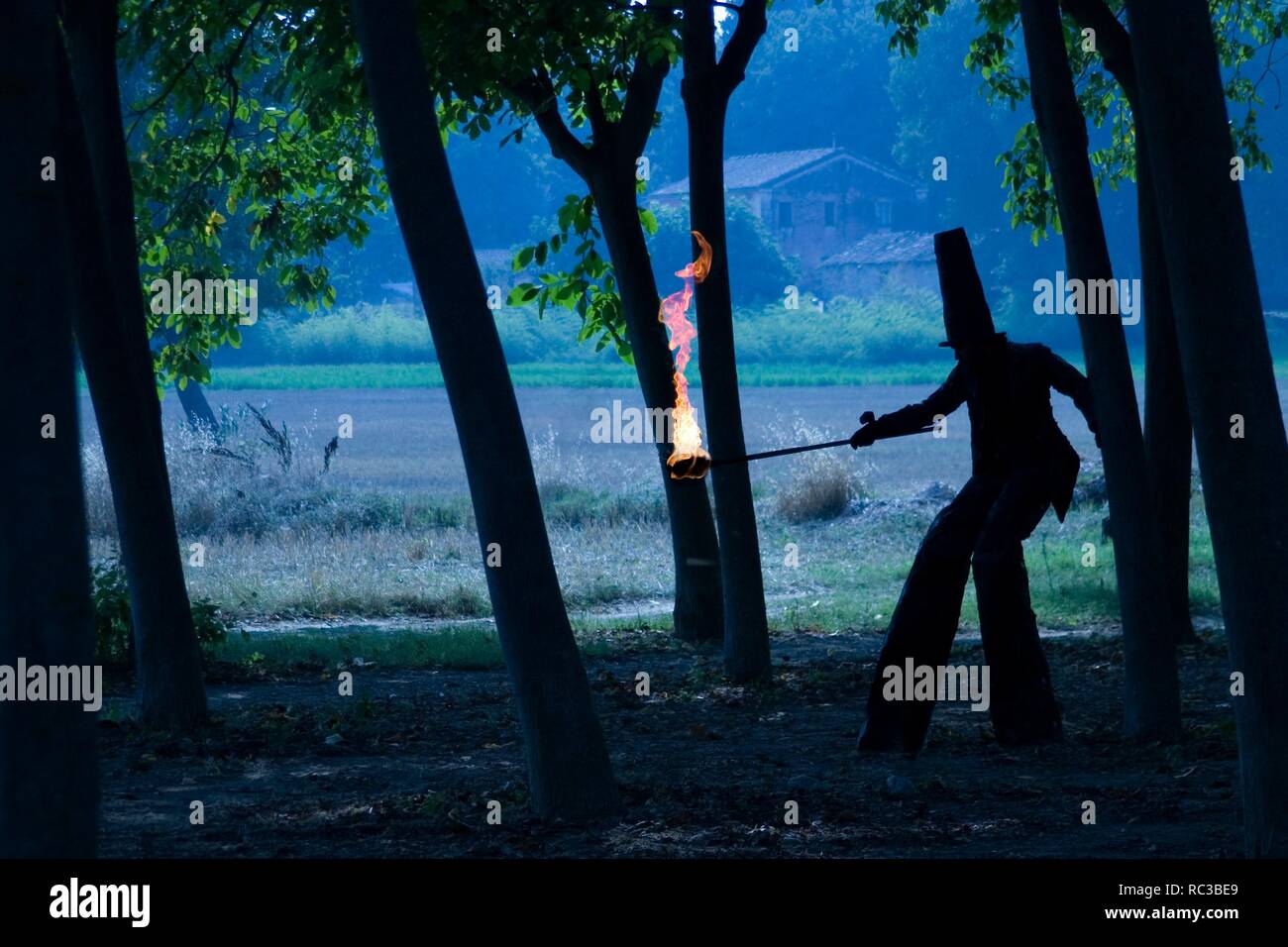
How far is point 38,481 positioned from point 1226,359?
364 cm

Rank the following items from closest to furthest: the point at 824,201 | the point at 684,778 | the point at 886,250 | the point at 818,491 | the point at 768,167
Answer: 1. the point at 684,778
2. the point at 818,491
3. the point at 886,250
4. the point at 824,201
5. the point at 768,167

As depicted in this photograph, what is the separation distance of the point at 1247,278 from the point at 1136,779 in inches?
129

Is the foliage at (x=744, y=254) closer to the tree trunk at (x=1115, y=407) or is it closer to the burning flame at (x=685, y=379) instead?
the burning flame at (x=685, y=379)

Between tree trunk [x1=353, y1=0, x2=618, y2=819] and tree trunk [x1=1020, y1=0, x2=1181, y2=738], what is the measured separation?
10.3 ft

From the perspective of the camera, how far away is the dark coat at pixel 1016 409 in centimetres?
877

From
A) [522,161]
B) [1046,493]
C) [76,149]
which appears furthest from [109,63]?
[522,161]

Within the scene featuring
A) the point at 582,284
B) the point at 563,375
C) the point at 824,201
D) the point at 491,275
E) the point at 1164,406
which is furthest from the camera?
the point at 824,201

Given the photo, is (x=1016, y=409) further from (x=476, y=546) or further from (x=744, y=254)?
(x=744, y=254)

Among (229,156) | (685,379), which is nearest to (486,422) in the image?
(685,379)

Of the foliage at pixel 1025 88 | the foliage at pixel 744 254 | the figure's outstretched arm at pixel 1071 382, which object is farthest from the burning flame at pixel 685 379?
the foliage at pixel 744 254

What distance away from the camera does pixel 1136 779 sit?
309 inches

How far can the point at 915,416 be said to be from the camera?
28.8 ft

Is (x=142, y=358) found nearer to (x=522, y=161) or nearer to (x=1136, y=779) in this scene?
(x=1136, y=779)

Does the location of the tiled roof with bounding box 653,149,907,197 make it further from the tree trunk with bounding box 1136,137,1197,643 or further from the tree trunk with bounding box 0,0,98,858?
the tree trunk with bounding box 0,0,98,858
